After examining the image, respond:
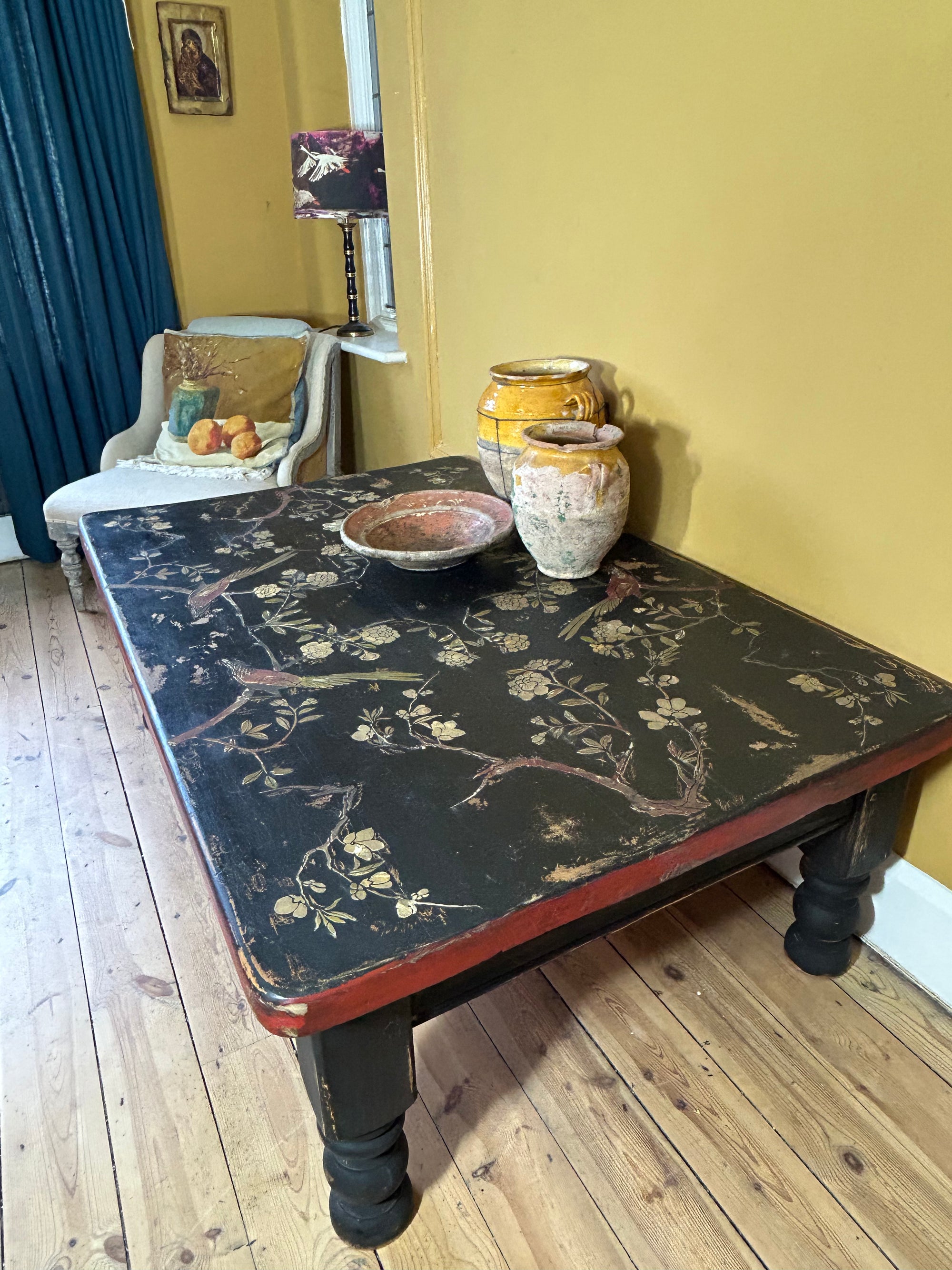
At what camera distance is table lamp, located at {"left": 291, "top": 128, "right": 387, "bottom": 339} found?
2248 millimetres

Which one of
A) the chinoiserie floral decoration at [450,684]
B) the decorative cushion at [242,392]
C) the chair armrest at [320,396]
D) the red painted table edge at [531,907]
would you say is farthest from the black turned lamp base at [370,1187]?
the decorative cushion at [242,392]

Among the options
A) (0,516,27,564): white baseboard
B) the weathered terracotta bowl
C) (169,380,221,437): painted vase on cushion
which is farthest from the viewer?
(0,516,27,564): white baseboard

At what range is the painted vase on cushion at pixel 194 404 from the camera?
8.48 feet

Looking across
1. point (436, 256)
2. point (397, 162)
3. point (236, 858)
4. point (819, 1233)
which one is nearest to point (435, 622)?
point (236, 858)

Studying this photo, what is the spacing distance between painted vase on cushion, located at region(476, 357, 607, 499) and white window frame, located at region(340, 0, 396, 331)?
48.7 inches

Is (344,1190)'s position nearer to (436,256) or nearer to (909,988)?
(909,988)

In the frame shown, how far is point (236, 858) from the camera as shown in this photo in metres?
0.76

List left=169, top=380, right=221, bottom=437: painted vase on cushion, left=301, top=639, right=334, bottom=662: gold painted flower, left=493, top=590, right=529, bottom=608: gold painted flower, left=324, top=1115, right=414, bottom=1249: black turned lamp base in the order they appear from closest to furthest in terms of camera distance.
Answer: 1. left=324, top=1115, right=414, bottom=1249: black turned lamp base
2. left=301, top=639, right=334, bottom=662: gold painted flower
3. left=493, top=590, right=529, bottom=608: gold painted flower
4. left=169, top=380, right=221, bottom=437: painted vase on cushion

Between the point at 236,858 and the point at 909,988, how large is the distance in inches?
41.8

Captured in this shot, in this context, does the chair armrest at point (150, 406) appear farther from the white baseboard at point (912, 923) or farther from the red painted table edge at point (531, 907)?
the white baseboard at point (912, 923)

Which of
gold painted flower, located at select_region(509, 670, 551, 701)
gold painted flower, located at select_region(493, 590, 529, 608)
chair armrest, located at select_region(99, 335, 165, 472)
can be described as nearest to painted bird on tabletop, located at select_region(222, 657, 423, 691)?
gold painted flower, located at select_region(509, 670, 551, 701)

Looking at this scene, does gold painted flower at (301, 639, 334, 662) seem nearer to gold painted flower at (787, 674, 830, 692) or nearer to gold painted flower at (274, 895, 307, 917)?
gold painted flower at (274, 895, 307, 917)

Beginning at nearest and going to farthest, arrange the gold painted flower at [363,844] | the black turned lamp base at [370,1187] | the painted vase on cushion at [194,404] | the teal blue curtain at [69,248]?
the gold painted flower at [363,844], the black turned lamp base at [370,1187], the teal blue curtain at [69,248], the painted vase on cushion at [194,404]

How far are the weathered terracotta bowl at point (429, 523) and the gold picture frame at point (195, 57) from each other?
2.07 m
